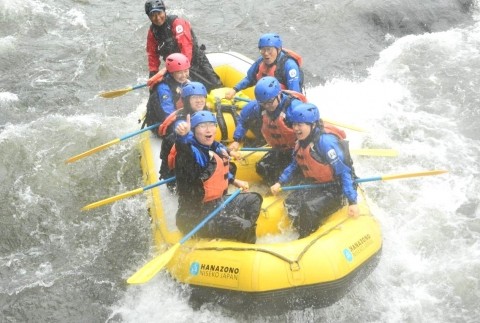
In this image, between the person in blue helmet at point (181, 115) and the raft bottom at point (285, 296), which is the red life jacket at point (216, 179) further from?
the raft bottom at point (285, 296)

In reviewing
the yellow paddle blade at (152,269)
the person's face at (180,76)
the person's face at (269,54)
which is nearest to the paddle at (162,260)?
the yellow paddle blade at (152,269)

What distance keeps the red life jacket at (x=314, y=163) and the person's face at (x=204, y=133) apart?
97 centimetres

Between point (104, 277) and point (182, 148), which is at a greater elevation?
point (182, 148)

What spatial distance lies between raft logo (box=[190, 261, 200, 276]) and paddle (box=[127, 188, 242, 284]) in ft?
0.71

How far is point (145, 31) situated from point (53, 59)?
1993mm

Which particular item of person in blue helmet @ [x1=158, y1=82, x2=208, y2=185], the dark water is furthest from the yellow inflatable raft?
person in blue helmet @ [x1=158, y1=82, x2=208, y2=185]

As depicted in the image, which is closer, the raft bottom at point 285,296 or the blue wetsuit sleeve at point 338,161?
the raft bottom at point 285,296

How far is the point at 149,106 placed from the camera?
651 centimetres

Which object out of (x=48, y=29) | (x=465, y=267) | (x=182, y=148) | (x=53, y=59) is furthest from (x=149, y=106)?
(x=48, y=29)

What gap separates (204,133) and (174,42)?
2.76 m

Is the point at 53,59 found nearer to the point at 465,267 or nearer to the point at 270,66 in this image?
the point at 270,66

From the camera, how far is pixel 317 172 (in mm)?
5301

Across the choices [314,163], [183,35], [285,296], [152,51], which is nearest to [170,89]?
[183,35]

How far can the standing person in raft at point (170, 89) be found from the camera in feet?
20.2
